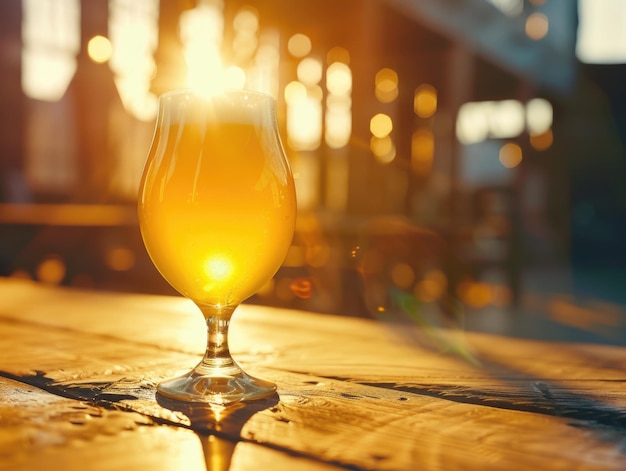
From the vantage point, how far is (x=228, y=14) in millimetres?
7578

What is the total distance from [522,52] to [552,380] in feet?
28.7

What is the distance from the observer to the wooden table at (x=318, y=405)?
1.11 ft

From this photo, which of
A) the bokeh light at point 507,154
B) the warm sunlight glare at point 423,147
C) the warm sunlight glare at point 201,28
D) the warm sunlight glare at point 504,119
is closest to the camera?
the warm sunlight glare at point 201,28

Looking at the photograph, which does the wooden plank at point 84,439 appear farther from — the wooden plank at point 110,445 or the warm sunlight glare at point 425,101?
the warm sunlight glare at point 425,101

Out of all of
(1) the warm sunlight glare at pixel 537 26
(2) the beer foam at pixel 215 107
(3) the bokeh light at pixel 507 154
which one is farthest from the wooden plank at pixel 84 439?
(3) the bokeh light at pixel 507 154

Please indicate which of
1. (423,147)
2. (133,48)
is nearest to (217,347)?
(423,147)

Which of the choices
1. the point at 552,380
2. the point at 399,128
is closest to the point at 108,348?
the point at 552,380

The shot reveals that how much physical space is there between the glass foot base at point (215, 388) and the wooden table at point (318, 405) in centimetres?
1

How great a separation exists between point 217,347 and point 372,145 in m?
7.00

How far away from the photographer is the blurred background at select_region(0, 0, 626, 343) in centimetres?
428

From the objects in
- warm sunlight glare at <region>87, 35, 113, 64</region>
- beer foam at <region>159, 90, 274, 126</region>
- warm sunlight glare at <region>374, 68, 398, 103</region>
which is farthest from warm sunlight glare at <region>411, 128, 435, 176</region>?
beer foam at <region>159, 90, 274, 126</region>

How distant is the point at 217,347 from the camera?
54 cm

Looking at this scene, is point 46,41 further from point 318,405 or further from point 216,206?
point 318,405

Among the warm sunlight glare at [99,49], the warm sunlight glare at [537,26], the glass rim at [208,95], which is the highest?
the warm sunlight glare at [99,49]
